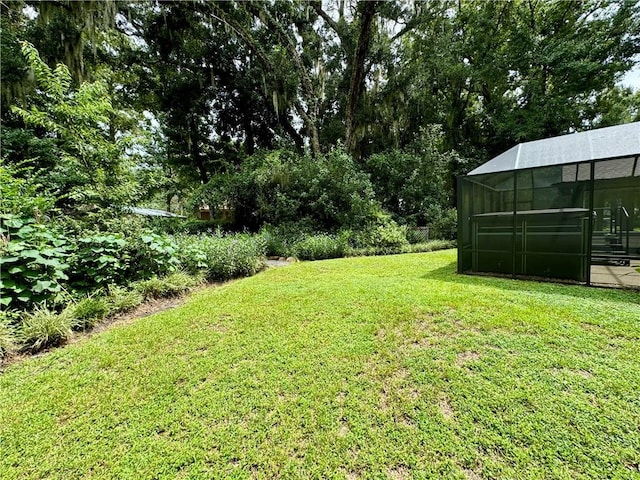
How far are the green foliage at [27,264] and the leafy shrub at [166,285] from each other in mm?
928

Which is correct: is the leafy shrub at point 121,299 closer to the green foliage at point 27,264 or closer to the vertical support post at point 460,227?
the green foliage at point 27,264

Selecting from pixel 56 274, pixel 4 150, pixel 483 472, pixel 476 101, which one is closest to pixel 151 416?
pixel 483 472

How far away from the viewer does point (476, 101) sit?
14469 mm

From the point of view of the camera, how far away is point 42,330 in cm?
265

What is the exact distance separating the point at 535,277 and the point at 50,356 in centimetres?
669

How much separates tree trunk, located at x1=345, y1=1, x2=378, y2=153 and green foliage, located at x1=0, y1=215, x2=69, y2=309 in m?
10.6

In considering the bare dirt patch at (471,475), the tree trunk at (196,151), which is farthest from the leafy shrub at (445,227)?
the tree trunk at (196,151)

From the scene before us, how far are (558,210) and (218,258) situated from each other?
6.21 metres

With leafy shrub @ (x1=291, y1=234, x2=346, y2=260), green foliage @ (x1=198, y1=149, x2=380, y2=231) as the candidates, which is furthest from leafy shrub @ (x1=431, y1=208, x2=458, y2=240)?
leafy shrub @ (x1=291, y1=234, x2=346, y2=260)

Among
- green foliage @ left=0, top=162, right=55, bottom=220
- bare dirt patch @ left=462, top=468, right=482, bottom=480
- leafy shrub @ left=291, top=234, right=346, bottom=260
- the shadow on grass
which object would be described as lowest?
bare dirt patch @ left=462, top=468, right=482, bottom=480

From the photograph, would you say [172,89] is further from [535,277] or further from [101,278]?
[535,277]

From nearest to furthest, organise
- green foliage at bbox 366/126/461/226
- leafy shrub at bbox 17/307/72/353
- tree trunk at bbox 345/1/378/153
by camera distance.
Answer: leafy shrub at bbox 17/307/72/353, tree trunk at bbox 345/1/378/153, green foliage at bbox 366/126/461/226

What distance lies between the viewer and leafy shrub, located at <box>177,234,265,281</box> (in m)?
4.95

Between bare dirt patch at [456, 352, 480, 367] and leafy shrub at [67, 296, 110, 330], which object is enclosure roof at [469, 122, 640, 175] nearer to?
bare dirt patch at [456, 352, 480, 367]
